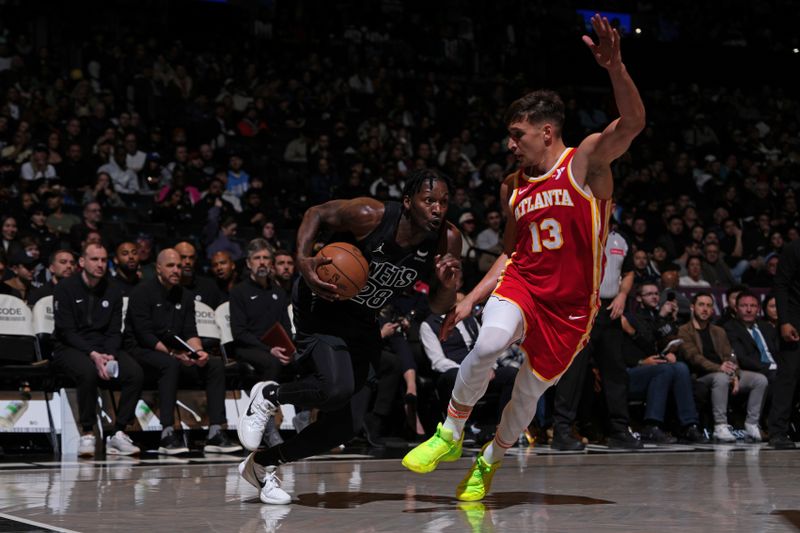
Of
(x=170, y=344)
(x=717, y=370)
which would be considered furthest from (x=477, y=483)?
(x=717, y=370)

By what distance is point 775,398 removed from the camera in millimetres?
9234

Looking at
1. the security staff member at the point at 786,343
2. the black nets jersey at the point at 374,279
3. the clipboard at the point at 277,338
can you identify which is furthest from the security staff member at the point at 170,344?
the security staff member at the point at 786,343

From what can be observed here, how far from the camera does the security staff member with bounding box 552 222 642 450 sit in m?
8.70

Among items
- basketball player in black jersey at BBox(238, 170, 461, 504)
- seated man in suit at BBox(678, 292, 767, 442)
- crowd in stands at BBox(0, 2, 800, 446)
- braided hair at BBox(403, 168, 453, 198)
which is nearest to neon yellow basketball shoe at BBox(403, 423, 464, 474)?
basketball player in black jersey at BBox(238, 170, 461, 504)

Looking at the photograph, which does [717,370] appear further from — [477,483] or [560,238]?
[560,238]

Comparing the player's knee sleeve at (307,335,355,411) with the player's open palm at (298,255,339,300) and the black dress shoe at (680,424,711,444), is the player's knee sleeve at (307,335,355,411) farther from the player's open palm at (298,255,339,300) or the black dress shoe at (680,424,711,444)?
the black dress shoe at (680,424,711,444)

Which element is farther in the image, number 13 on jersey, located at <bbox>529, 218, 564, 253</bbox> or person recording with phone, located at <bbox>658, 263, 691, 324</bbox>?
person recording with phone, located at <bbox>658, 263, 691, 324</bbox>

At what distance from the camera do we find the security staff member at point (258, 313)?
895 centimetres

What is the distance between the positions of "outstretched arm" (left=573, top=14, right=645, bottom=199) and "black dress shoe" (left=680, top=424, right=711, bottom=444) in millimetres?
5260

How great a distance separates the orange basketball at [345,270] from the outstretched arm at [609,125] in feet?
3.52

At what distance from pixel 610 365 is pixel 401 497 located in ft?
13.6

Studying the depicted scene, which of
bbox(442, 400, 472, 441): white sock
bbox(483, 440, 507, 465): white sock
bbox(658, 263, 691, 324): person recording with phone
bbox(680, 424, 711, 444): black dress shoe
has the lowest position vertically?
bbox(680, 424, 711, 444): black dress shoe

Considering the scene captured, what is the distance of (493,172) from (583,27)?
269 inches

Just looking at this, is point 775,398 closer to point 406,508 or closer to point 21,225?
point 406,508
